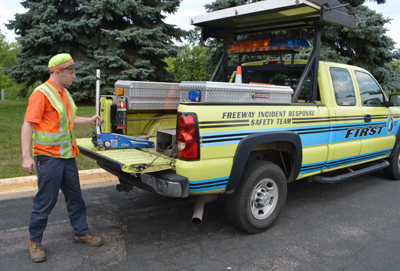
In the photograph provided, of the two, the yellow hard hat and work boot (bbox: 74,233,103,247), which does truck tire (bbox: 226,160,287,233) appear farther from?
the yellow hard hat

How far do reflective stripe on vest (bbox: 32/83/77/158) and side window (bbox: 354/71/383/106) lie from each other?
4.14 m

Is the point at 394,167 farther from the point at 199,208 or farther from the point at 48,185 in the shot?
the point at 48,185

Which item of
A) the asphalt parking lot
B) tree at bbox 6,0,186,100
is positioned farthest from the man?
tree at bbox 6,0,186,100

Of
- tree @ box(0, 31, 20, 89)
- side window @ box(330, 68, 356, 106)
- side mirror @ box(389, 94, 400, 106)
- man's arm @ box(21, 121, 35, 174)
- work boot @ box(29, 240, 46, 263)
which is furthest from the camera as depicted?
tree @ box(0, 31, 20, 89)

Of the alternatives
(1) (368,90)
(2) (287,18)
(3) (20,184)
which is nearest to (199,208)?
(2) (287,18)

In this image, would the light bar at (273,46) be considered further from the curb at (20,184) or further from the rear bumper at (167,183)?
the curb at (20,184)

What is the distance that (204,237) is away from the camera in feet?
12.1

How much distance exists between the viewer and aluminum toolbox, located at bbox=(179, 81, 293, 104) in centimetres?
320

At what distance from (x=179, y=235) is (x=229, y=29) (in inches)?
135

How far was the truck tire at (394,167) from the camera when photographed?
5.93 meters

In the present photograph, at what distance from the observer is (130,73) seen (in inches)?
512

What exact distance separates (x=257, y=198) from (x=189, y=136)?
1.23 metres

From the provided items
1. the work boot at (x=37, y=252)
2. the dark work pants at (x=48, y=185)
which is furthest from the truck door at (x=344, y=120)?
the work boot at (x=37, y=252)

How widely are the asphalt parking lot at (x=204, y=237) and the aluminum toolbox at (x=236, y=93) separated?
1.52m
